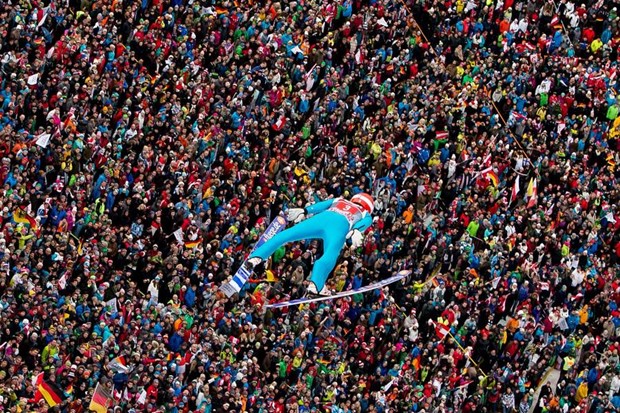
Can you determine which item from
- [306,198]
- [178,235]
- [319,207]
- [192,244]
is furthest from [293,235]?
[306,198]

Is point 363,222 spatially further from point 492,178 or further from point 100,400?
point 492,178

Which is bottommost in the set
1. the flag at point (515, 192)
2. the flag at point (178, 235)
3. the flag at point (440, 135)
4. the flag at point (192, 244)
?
the flag at point (192, 244)

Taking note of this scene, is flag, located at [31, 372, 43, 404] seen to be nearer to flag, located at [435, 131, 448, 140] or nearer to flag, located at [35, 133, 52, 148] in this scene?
flag, located at [35, 133, 52, 148]

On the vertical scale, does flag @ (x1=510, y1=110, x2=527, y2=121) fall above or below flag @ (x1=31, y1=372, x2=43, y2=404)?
above

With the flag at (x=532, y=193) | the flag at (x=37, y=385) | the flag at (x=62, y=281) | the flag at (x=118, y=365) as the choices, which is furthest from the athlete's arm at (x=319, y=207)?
the flag at (x=532, y=193)

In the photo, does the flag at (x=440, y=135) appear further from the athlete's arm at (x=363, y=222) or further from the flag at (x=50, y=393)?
the flag at (x=50, y=393)

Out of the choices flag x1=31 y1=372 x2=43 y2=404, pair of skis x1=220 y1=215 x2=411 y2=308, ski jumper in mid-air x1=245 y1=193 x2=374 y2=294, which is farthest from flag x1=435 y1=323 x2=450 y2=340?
flag x1=31 y1=372 x2=43 y2=404
